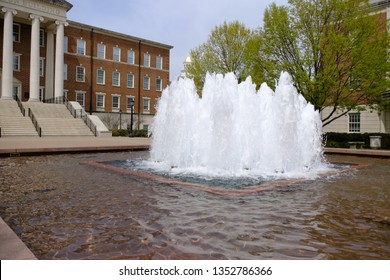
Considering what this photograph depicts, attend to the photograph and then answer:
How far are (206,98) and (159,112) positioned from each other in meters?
2.98

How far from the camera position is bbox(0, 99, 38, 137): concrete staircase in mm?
25031

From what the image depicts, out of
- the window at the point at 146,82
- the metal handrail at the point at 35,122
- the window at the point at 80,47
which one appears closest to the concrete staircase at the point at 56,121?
the metal handrail at the point at 35,122

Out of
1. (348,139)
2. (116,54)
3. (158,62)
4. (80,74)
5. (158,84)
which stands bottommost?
(348,139)

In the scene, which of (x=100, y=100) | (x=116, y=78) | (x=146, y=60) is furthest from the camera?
(x=146, y=60)

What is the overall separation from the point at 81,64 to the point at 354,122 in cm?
3340

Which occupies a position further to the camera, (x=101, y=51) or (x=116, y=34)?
(x=116, y=34)

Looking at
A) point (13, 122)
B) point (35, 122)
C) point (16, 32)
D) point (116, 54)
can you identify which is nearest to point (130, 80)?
point (116, 54)

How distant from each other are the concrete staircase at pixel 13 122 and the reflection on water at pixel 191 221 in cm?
2053

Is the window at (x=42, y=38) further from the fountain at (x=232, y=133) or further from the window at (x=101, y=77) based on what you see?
the fountain at (x=232, y=133)

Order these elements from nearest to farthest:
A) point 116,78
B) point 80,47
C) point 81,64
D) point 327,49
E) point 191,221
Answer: point 191,221, point 327,49, point 80,47, point 81,64, point 116,78

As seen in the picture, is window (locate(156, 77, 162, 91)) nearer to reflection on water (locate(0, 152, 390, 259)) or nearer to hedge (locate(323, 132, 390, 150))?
hedge (locate(323, 132, 390, 150))

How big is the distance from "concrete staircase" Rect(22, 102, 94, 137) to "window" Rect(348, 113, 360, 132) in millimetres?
24952

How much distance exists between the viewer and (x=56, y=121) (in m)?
29.7

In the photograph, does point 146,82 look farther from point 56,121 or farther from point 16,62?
point 56,121
